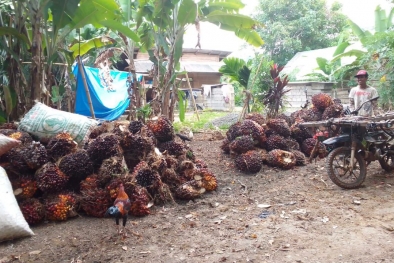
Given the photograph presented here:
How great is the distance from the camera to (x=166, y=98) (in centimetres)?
717

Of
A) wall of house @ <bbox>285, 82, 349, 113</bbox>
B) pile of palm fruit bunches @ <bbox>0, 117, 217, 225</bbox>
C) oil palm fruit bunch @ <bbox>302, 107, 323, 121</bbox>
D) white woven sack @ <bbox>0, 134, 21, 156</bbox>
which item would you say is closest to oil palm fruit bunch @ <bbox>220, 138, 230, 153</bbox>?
oil palm fruit bunch @ <bbox>302, 107, 323, 121</bbox>

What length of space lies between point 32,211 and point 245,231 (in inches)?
84.9

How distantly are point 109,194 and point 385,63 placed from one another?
7.29 meters

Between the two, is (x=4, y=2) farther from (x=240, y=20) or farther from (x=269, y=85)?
(x=269, y=85)

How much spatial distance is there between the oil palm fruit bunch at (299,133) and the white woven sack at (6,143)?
462cm

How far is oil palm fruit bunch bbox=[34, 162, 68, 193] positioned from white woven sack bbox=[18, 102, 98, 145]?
517 millimetres

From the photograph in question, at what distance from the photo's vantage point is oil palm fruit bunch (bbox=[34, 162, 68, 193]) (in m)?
3.72

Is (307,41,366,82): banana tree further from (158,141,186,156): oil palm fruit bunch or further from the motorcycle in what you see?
(158,141,186,156): oil palm fruit bunch

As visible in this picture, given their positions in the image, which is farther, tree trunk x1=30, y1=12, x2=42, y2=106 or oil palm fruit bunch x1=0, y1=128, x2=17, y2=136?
tree trunk x1=30, y1=12, x2=42, y2=106

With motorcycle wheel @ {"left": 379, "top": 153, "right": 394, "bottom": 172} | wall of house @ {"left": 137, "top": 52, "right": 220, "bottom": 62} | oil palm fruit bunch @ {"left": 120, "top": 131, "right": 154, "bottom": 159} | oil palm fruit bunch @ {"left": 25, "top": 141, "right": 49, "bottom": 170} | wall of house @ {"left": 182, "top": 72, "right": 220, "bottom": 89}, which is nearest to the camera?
oil palm fruit bunch @ {"left": 25, "top": 141, "right": 49, "bottom": 170}

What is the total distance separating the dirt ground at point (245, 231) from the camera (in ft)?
9.74

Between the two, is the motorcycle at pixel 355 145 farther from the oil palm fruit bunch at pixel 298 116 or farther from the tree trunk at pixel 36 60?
the tree trunk at pixel 36 60

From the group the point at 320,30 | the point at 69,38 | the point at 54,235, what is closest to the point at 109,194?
the point at 54,235

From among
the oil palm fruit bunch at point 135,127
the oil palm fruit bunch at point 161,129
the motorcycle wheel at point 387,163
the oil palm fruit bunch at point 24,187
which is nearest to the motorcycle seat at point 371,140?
the motorcycle wheel at point 387,163
